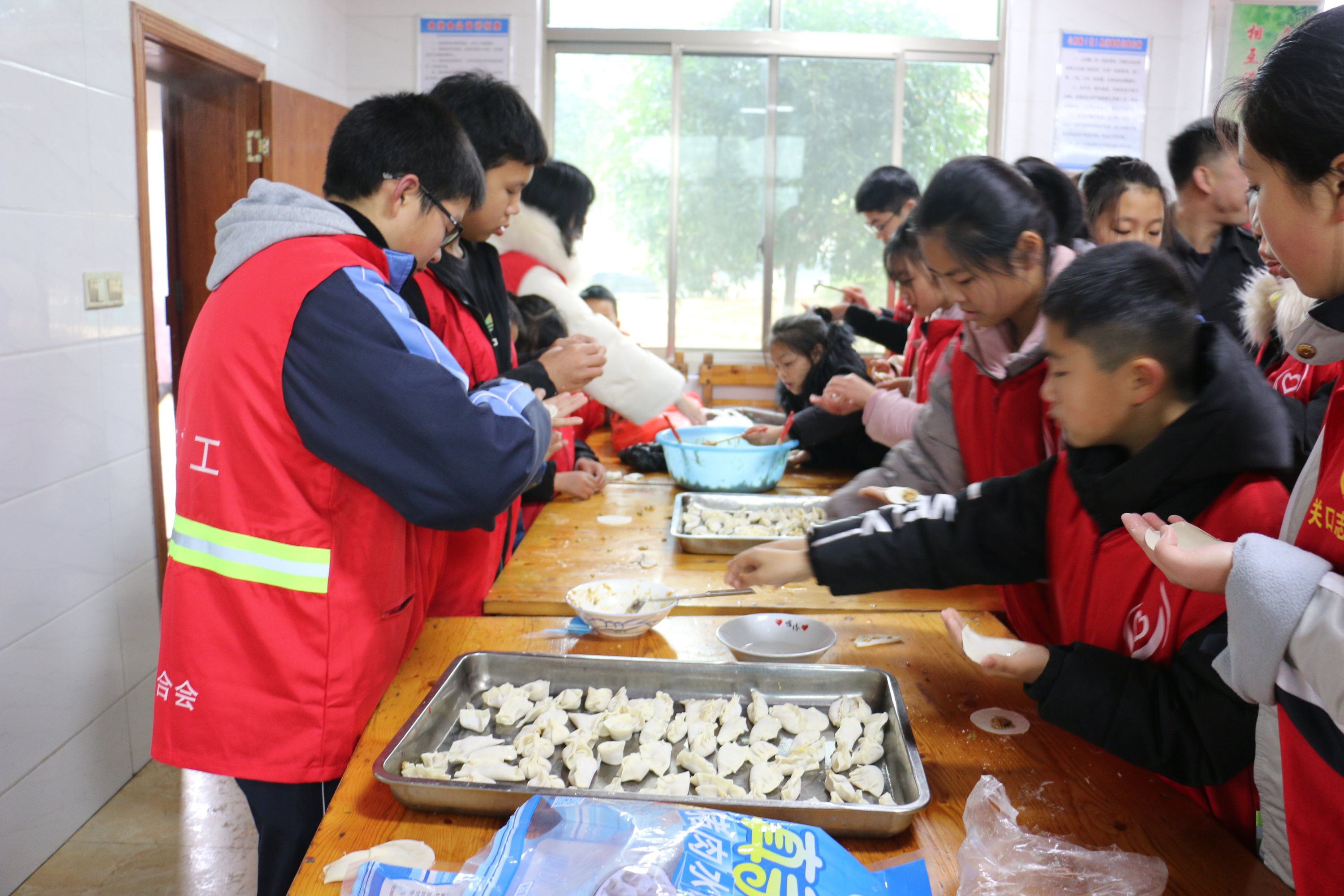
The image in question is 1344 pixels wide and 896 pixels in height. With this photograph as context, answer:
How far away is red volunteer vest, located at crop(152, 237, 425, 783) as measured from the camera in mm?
1236

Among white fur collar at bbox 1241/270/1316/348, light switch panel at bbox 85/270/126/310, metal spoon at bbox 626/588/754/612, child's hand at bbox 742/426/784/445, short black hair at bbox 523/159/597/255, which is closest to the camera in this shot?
metal spoon at bbox 626/588/754/612

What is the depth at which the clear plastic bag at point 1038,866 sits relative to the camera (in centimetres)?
84

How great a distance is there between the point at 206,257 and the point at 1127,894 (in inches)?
149

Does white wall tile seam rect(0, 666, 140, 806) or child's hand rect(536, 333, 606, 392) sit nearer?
child's hand rect(536, 333, 606, 392)

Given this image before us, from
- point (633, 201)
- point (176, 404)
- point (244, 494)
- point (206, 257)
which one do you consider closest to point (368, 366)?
point (244, 494)

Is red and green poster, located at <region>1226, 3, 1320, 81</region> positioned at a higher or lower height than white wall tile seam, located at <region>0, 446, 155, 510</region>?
higher

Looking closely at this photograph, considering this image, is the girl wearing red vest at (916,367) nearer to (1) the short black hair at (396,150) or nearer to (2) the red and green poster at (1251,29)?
(1) the short black hair at (396,150)

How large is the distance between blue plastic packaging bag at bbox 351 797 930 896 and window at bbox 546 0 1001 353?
15.3ft

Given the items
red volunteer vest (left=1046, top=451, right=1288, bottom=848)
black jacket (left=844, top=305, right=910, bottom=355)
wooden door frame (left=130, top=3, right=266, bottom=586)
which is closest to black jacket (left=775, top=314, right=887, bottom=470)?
black jacket (left=844, top=305, right=910, bottom=355)

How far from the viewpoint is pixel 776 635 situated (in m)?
1.42

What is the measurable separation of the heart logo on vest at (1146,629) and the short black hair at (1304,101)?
529 mm

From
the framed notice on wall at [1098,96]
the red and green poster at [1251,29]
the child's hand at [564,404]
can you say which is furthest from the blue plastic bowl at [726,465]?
the red and green poster at [1251,29]

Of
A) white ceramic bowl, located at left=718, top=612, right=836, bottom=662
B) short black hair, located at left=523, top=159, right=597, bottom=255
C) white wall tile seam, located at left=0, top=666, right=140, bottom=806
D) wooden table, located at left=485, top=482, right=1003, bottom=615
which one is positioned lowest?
white wall tile seam, located at left=0, top=666, right=140, bottom=806

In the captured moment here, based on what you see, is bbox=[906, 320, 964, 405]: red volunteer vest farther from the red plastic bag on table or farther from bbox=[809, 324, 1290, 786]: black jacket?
bbox=[809, 324, 1290, 786]: black jacket
